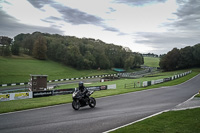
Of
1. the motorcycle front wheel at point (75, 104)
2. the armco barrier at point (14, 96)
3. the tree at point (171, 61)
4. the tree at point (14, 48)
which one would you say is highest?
the tree at point (14, 48)

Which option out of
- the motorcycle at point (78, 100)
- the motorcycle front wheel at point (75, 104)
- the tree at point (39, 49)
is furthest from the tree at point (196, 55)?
the motorcycle front wheel at point (75, 104)

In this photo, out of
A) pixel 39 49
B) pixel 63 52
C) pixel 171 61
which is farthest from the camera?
pixel 171 61

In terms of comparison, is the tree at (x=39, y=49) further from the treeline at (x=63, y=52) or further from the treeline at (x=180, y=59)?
the treeline at (x=180, y=59)

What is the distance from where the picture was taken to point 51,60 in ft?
302

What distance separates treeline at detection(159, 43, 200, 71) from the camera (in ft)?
317

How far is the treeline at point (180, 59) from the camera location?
96.7m

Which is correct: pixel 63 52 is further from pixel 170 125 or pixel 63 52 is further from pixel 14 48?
pixel 170 125

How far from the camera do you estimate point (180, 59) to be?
97.9 metres

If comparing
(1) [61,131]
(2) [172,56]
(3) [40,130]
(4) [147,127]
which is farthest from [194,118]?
(2) [172,56]

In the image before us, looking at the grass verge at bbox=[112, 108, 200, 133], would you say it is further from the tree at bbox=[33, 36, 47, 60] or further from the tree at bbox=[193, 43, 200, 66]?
the tree at bbox=[193, 43, 200, 66]

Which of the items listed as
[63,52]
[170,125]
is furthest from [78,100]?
[63,52]

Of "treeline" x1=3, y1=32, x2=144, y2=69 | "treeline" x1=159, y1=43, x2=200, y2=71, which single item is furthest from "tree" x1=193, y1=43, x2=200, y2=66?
"treeline" x1=3, y1=32, x2=144, y2=69

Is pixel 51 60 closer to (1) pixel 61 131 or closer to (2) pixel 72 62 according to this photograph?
(2) pixel 72 62

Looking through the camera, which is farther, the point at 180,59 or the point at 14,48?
the point at 180,59
